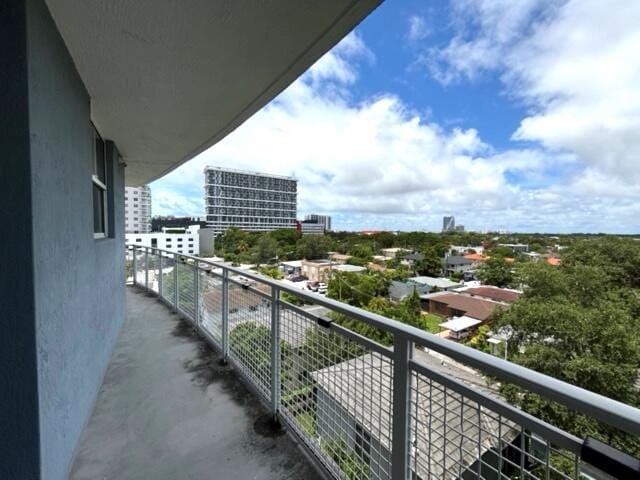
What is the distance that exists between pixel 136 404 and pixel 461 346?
249cm

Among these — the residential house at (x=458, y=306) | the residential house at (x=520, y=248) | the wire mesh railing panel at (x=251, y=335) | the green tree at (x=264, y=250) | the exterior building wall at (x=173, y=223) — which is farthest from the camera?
the residential house at (x=520, y=248)

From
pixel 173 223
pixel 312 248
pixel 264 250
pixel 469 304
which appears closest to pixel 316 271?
pixel 264 250

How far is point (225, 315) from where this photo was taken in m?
2.95

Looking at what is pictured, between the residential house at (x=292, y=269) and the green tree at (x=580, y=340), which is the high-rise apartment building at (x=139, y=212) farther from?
the green tree at (x=580, y=340)

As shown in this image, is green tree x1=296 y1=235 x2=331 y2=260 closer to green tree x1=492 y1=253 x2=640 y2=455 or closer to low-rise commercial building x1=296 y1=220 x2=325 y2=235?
low-rise commercial building x1=296 y1=220 x2=325 y2=235

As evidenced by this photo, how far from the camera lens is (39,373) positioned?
115 centimetres

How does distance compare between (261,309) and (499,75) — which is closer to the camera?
(261,309)

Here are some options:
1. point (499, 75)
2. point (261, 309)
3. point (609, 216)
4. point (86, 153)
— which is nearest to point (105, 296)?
point (86, 153)

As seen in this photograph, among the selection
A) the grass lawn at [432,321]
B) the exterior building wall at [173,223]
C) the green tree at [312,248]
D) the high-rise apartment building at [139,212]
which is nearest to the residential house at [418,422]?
the grass lawn at [432,321]

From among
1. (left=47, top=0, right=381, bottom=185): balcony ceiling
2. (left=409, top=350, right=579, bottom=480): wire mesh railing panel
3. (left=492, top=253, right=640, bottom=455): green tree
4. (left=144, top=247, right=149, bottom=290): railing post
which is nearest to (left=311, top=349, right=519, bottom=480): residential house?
(left=409, top=350, right=579, bottom=480): wire mesh railing panel

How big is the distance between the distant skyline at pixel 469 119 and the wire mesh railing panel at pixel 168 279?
1.57m

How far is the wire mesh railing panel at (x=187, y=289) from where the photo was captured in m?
3.88

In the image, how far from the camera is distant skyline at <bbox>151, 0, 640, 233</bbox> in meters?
8.66

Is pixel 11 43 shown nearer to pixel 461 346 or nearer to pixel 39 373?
pixel 39 373
